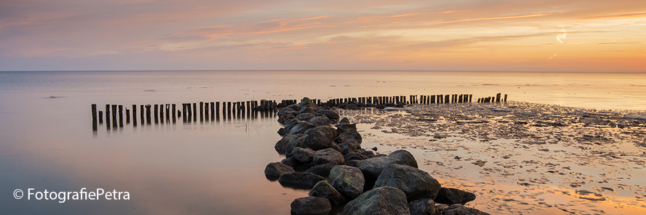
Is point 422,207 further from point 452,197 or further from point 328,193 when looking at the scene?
point 328,193

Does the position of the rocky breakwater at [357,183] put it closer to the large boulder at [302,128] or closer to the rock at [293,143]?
the rock at [293,143]

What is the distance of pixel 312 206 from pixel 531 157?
733 centimetres

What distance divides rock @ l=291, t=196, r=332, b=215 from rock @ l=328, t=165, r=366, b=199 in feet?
1.72

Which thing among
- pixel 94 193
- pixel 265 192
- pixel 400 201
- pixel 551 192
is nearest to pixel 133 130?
pixel 94 193

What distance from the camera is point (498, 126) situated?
1792 cm

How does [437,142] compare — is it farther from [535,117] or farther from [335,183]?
[535,117]

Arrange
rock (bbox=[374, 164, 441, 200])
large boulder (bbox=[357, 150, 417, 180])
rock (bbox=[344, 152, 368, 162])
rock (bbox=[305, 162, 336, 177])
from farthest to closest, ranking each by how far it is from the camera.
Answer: rock (bbox=[344, 152, 368, 162])
rock (bbox=[305, 162, 336, 177])
large boulder (bbox=[357, 150, 417, 180])
rock (bbox=[374, 164, 441, 200])

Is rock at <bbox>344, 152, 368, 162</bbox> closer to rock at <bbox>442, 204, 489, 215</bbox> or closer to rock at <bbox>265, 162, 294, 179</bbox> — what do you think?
rock at <bbox>265, 162, 294, 179</bbox>

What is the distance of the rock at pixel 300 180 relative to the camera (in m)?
9.35

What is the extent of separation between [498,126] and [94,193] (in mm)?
15418

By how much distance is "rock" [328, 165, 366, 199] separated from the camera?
26.7 ft

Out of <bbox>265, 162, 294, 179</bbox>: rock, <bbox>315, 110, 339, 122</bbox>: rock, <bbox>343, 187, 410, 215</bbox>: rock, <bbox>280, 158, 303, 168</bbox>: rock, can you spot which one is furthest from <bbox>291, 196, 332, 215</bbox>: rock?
<bbox>315, 110, 339, 122</bbox>: rock

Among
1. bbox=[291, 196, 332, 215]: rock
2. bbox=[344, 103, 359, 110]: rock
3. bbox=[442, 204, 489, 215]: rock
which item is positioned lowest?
bbox=[291, 196, 332, 215]: rock

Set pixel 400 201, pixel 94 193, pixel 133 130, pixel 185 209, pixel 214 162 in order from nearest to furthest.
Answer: pixel 400 201 < pixel 185 209 < pixel 94 193 < pixel 214 162 < pixel 133 130
